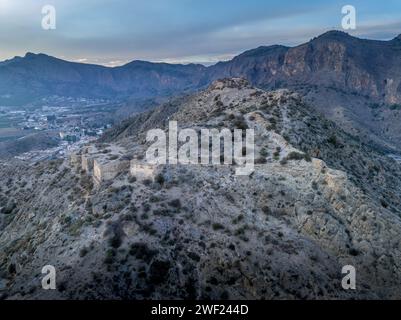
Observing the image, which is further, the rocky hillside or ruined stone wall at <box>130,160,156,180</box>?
ruined stone wall at <box>130,160,156,180</box>

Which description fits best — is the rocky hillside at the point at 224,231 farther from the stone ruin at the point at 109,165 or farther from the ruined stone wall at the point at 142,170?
the stone ruin at the point at 109,165

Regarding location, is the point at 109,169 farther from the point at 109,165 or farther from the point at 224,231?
the point at 224,231

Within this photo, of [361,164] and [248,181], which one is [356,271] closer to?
[248,181]

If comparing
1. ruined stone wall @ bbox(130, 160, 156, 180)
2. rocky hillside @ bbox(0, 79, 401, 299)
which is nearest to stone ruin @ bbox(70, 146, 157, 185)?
ruined stone wall @ bbox(130, 160, 156, 180)

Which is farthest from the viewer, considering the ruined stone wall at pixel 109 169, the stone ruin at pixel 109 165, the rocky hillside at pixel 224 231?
the ruined stone wall at pixel 109 169

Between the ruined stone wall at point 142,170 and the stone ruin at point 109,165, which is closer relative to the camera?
the ruined stone wall at point 142,170

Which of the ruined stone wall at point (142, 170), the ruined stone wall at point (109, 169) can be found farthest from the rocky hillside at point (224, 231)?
the ruined stone wall at point (109, 169)

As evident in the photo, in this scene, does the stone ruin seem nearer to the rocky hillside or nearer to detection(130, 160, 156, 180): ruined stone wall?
detection(130, 160, 156, 180): ruined stone wall

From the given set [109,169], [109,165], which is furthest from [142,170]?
[109,165]
